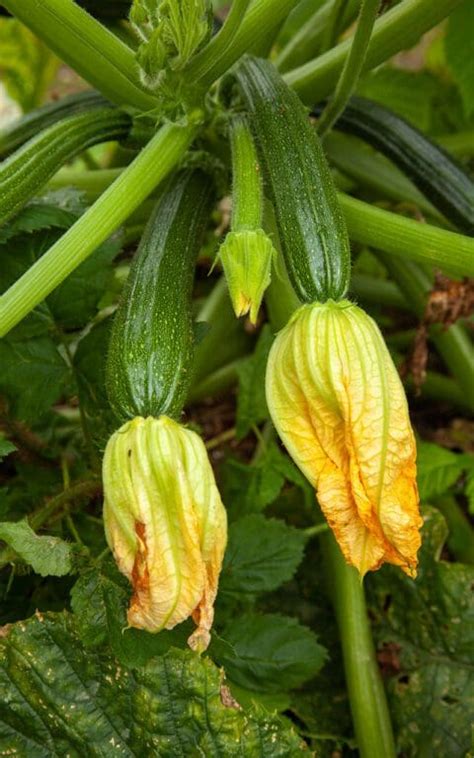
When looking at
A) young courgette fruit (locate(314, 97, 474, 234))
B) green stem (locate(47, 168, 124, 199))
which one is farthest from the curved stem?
green stem (locate(47, 168, 124, 199))

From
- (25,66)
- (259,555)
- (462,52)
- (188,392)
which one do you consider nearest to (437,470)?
(259,555)

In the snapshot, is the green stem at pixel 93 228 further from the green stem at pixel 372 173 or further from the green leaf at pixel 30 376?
the green stem at pixel 372 173

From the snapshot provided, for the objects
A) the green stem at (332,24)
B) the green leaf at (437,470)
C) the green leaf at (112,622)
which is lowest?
the green leaf at (112,622)

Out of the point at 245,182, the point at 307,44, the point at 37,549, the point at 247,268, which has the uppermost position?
the point at 307,44

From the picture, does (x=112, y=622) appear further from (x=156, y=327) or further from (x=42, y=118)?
(x=42, y=118)

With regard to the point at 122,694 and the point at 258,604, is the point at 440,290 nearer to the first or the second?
the point at 258,604

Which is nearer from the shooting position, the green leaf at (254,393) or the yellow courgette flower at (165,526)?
the yellow courgette flower at (165,526)

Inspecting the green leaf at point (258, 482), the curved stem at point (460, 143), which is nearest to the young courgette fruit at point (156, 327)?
the green leaf at point (258, 482)
